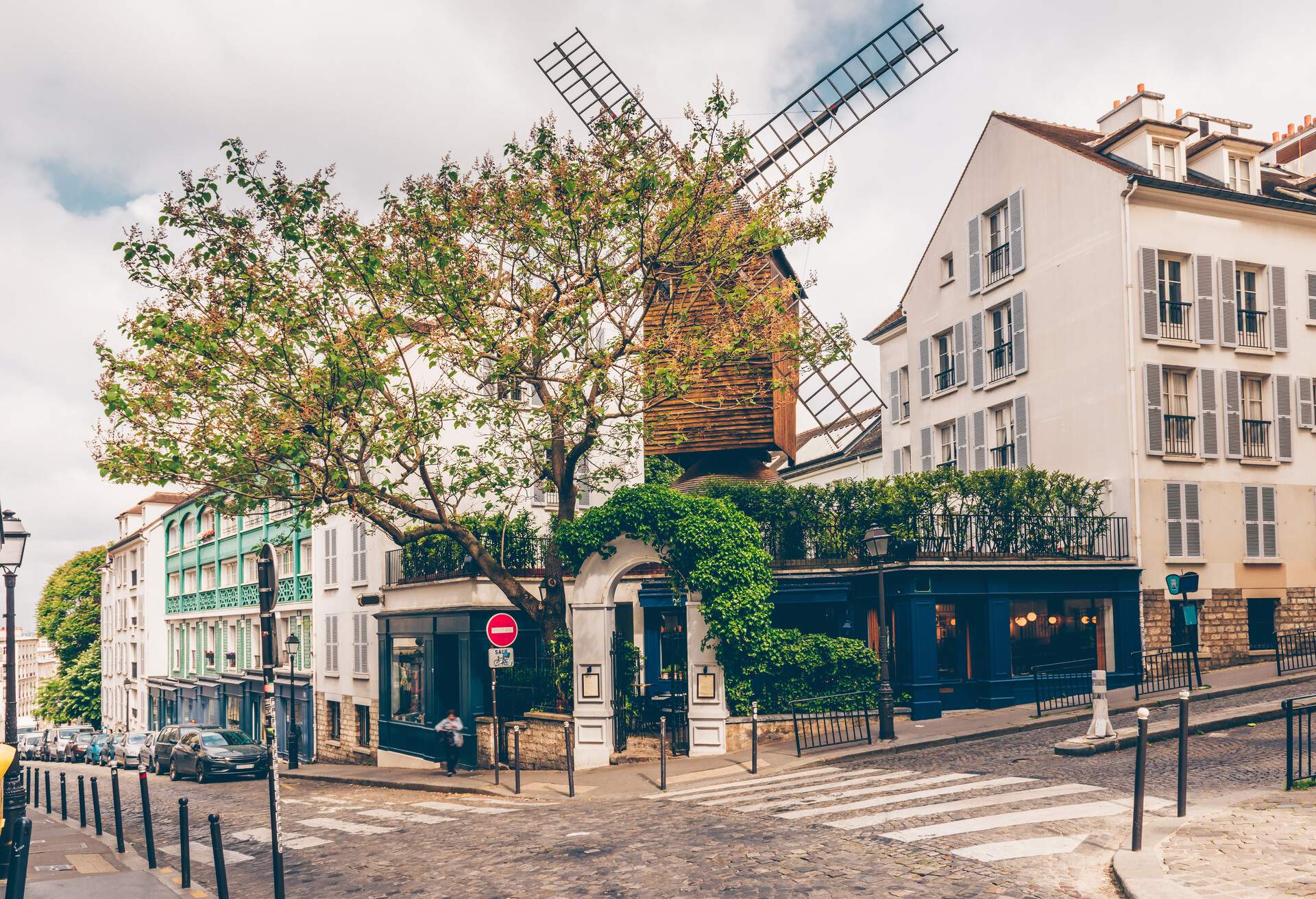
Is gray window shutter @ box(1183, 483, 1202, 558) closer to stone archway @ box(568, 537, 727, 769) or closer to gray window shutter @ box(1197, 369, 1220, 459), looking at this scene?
gray window shutter @ box(1197, 369, 1220, 459)

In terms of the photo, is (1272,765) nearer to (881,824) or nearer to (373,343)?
(881,824)

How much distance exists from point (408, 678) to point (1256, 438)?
74.5 ft

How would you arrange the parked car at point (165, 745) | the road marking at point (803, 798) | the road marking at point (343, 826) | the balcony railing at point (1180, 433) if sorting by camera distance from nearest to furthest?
the road marking at point (803, 798)
the road marking at point (343, 826)
the balcony railing at point (1180, 433)
the parked car at point (165, 745)

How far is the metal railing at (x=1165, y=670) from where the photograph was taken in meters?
23.4

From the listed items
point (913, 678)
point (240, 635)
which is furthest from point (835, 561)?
point (240, 635)

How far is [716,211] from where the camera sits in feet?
69.2

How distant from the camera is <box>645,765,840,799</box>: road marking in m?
17.1

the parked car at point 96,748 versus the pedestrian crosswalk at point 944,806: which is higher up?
the pedestrian crosswalk at point 944,806

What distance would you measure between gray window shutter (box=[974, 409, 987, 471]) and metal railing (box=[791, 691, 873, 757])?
13.6 metres

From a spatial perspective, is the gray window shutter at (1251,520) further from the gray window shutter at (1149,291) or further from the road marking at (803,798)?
the road marking at (803,798)

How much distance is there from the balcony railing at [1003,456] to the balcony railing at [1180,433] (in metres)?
4.85

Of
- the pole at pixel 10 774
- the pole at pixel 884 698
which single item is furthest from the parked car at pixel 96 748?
the pole at pixel 884 698

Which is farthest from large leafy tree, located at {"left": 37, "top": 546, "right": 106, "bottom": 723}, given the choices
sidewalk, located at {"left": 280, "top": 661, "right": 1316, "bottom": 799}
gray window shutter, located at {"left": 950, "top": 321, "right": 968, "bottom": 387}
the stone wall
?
gray window shutter, located at {"left": 950, "top": 321, "right": 968, "bottom": 387}

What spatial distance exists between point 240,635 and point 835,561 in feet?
114
